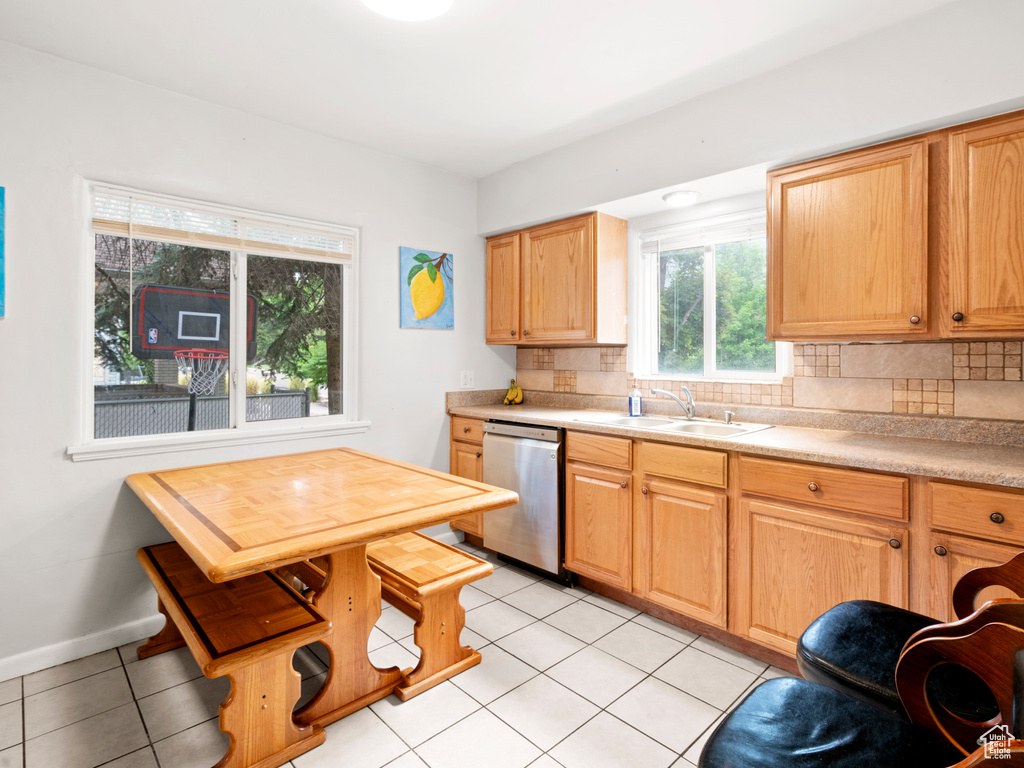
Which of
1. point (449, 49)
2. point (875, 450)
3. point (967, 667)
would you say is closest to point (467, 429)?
point (449, 49)

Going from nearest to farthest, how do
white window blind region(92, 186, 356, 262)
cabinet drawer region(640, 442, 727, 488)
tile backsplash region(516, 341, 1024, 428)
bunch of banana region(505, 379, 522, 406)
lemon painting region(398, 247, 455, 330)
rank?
1. tile backsplash region(516, 341, 1024, 428)
2. cabinet drawer region(640, 442, 727, 488)
3. white window blind region(92, 186, 356, 262)
4. lemon painting region(398, 247, 455, 330)
5. bunch of banana region(505, 379, 522, 406)

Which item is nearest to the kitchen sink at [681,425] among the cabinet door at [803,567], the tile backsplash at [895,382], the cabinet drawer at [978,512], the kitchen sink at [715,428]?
the kitchen sink at [715,428]

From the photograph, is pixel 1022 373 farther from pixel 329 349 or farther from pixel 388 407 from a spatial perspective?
pixel 329 349

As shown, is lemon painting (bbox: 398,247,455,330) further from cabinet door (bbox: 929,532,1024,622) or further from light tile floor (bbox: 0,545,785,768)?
cabinet door (bbox: 929,532,1024,622)

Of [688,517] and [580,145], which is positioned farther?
[580,145]

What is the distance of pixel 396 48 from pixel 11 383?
2073mm

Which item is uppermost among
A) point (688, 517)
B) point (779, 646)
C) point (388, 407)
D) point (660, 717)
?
point (388, 407)

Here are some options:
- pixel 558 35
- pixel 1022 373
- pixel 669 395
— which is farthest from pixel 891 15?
pixel 669 395

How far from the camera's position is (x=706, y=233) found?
304 cm

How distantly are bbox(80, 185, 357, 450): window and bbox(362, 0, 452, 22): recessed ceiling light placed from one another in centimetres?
A: 142

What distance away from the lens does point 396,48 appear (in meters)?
A: 2.16

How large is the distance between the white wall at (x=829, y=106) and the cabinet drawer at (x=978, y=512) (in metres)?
Result: 1.30

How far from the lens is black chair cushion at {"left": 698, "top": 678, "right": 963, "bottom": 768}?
0.93 meters

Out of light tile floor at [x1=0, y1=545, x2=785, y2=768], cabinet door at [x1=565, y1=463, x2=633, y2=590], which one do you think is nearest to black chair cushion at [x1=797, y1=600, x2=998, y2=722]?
light tile floor at [x1=0, y1=545, x2=785, y2=768]
